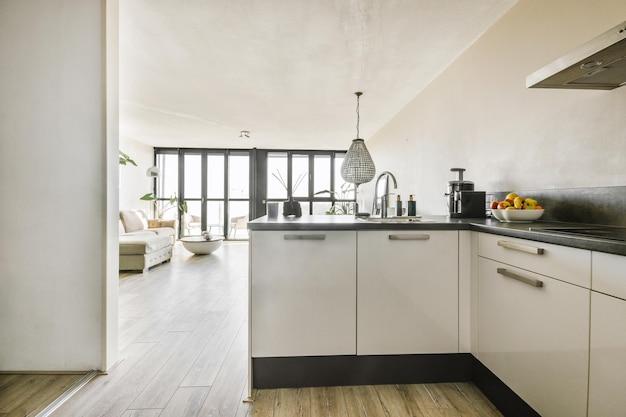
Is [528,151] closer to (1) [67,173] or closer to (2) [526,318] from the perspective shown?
(2) [526,318]

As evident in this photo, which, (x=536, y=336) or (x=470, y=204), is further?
(x=470, y=204)

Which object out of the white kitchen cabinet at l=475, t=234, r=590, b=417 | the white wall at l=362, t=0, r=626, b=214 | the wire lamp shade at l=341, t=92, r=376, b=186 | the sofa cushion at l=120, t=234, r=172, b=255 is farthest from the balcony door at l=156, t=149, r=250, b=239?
the white kitchen cabinet at l=475, t=234, r=590, b=417

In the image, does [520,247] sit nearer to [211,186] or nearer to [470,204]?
[470,204]

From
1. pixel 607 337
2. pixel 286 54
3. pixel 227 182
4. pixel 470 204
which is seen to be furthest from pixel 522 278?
pixel 227 182

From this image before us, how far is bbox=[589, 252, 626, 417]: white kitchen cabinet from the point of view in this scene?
0.95 metres

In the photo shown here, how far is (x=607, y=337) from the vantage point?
0.99m

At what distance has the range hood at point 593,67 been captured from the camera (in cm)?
110

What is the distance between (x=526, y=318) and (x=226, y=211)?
7.93 m

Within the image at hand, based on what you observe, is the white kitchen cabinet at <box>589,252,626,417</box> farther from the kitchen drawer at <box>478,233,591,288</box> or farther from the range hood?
the range hood

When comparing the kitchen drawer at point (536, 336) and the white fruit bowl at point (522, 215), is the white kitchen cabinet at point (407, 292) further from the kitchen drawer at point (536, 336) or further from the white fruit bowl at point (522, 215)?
the white fruit bowl at point (522, 215)

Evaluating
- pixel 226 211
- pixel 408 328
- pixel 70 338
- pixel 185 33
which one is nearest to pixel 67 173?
pixel 70 338

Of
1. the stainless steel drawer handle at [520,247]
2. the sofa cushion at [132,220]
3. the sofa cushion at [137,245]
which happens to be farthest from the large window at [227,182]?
the stainless steel drawer handle at [520,247]

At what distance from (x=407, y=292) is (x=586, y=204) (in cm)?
101

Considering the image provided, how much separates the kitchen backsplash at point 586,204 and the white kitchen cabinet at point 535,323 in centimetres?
52
